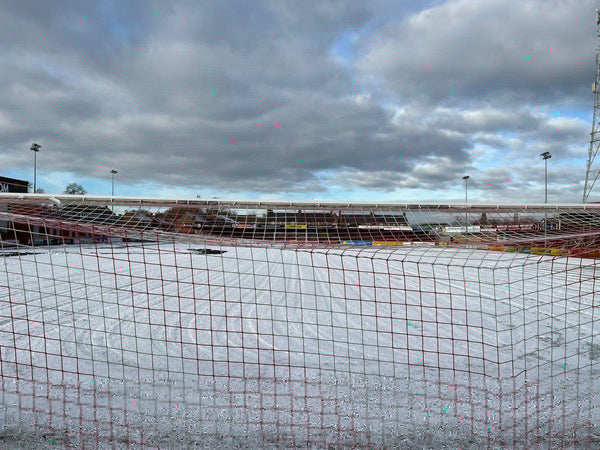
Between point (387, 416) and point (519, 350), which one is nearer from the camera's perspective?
point (387, 416)

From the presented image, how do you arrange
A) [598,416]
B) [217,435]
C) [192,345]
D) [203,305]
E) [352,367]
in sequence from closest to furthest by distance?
1. [217,435]
2. [598,416]
3. [352,367]
4. [192,345]
5. [203,305]

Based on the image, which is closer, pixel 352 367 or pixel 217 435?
pixel 217 435

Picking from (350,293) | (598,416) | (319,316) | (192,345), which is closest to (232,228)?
(350,293)

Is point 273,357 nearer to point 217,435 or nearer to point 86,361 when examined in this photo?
point 217,435

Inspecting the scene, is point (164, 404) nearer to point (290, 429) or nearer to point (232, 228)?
point (290, 429)

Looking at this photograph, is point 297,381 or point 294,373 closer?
point 297,381

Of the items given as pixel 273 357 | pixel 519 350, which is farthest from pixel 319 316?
pixel 519 350

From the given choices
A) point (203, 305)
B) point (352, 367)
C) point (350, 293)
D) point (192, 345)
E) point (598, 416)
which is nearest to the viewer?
point (598, 416)

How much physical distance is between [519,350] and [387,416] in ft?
8.54

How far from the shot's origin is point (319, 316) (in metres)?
6.50

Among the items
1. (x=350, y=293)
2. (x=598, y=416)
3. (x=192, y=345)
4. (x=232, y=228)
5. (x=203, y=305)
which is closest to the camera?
(x=598, y=416)

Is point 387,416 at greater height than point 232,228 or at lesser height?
lesser

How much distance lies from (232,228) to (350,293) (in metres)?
4.14

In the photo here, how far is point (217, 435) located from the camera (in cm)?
298
